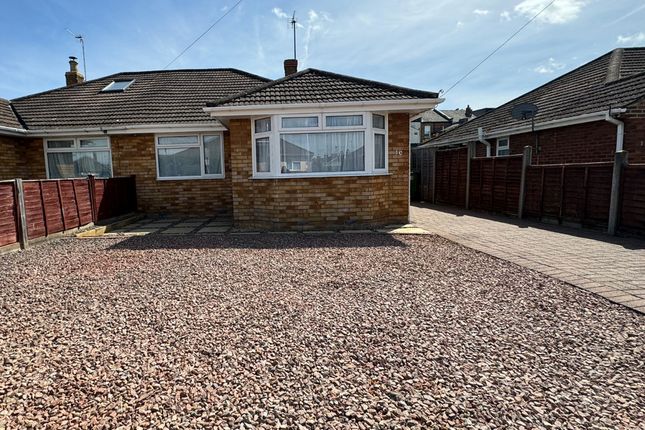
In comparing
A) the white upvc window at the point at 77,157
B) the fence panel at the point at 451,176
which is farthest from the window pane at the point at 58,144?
the fence panel at the point at 451,176

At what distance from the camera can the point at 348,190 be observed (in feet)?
27.1

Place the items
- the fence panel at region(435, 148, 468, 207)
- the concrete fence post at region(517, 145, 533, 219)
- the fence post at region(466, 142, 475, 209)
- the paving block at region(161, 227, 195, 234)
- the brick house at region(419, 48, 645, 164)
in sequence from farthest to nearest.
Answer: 1. the fence panel at region(435, 148, 468, 207)
2. the fence post at region(466, 142, 475, 209)
3. the concrete fence post at region(517, 145, 533, 219)
4. the brick house at region(419, 48, 645, 164)
5. the paving block at region(161, 227, 195, 234)

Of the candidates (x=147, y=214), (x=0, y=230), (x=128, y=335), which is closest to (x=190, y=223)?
(x=147, y=214)

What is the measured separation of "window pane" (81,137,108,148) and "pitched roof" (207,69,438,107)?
5.09 meters

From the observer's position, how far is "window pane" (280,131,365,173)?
8.21 metres

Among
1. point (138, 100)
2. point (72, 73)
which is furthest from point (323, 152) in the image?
point (72, 73)

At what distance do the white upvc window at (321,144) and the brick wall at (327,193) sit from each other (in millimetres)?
186

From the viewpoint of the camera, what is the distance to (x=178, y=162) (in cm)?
1098

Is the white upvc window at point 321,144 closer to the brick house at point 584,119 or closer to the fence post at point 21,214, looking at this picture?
the fence post at point 21,214

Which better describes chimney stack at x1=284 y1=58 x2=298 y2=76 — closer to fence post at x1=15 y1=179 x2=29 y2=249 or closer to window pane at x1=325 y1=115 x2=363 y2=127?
window pane at x1=325 y1=115 x2=363 y2=127

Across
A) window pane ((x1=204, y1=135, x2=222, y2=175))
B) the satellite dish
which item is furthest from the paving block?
the satellite dish

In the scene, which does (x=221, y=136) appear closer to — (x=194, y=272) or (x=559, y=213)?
(x=194, y=272)

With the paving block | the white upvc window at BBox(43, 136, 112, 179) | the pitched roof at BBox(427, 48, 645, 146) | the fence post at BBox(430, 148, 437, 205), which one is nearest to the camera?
the paving block

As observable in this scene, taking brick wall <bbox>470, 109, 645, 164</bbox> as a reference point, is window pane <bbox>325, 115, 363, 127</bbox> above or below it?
above
